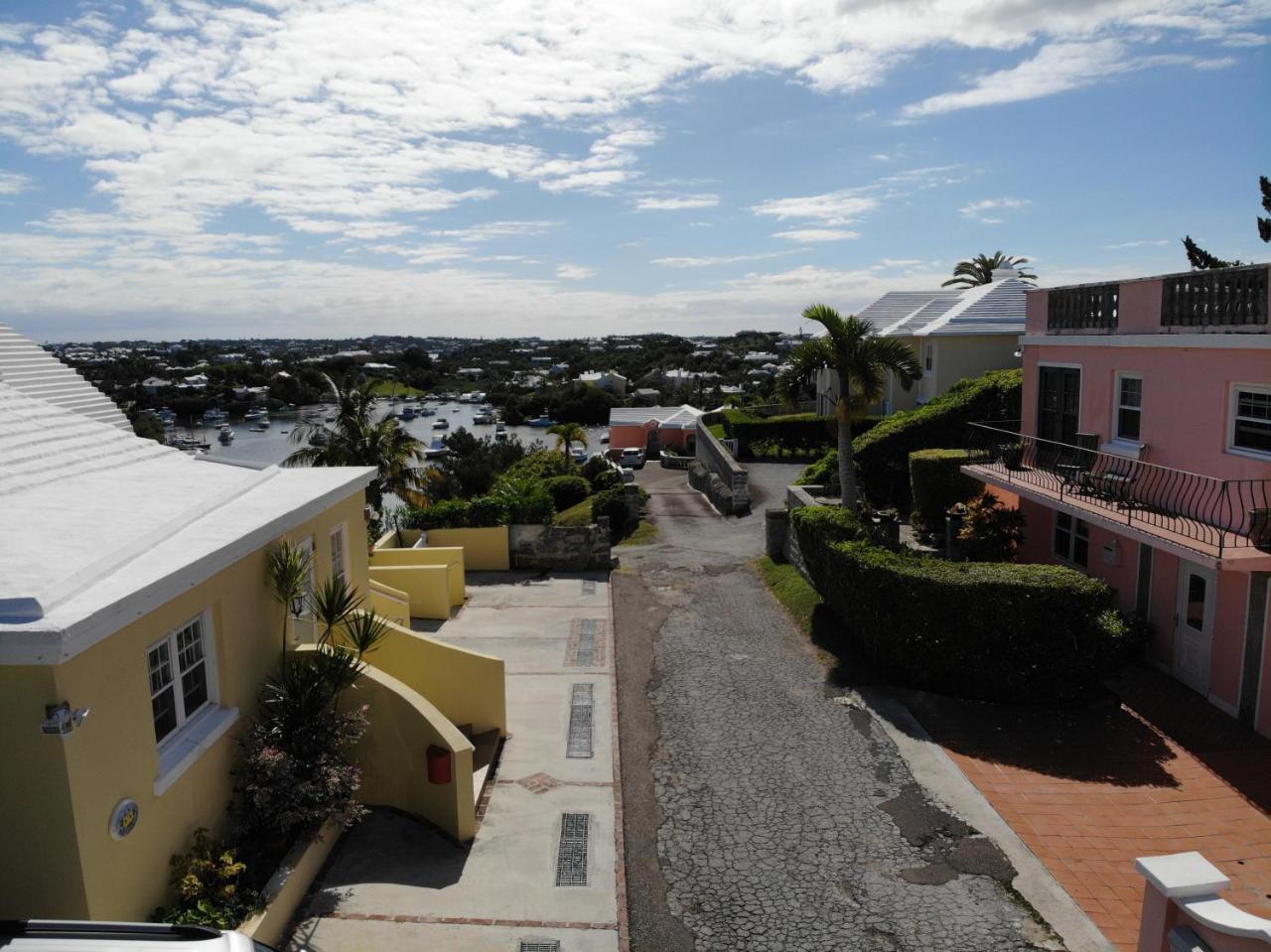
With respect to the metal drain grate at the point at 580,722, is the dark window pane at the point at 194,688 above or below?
above

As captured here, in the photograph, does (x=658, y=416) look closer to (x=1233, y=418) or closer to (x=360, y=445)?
(x=360, y=445)

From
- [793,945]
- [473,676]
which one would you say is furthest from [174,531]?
[793,945]

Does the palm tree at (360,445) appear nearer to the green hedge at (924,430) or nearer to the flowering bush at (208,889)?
the green hedge at (924,430)

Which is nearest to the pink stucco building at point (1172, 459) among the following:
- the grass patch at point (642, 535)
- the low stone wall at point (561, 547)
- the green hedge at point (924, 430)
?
the green hedge at point (924, 430)

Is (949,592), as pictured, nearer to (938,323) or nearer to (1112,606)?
(1112,606)

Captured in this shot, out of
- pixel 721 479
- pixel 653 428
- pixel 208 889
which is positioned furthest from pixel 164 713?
pixel 653 428

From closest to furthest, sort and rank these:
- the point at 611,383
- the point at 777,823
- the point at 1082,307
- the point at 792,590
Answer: the point at 777,823, the point at 1082,307, the point at 792,590, the point at 611,383

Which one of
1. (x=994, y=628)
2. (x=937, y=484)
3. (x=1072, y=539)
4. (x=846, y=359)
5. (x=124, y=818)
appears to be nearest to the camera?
(x=124, y=818)
